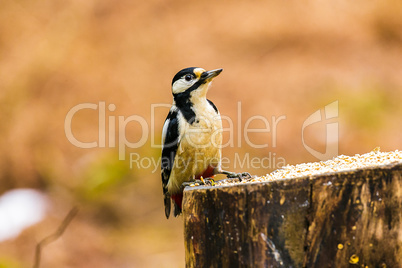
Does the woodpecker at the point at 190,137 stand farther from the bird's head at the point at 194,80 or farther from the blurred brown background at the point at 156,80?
the blurred brown background at the point at 156,80

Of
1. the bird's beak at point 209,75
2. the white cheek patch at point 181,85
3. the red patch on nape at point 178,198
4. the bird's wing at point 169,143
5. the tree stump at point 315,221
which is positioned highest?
the bird's beak at point 209,75

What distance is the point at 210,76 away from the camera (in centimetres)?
369

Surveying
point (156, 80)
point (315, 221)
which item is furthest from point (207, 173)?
point (156, 80)

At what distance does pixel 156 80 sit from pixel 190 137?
500cm

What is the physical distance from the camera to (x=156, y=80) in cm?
835

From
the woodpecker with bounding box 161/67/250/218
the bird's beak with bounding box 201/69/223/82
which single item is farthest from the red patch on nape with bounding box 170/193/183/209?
the bird's beak with bounding box 201/69/223/82

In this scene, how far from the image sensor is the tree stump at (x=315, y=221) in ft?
6.17

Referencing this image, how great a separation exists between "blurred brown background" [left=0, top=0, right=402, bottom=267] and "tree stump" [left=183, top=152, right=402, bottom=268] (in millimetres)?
4478

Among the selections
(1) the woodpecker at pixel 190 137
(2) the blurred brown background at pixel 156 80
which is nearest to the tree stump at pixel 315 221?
(1) the woodpecker at pixel 190 137

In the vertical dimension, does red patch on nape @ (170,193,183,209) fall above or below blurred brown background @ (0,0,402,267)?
below

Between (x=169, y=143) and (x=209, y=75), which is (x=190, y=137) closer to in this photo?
(x=169, y=143)

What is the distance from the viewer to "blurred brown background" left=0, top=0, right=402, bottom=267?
718 centimetres

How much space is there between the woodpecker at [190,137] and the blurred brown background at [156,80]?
295 centimetres

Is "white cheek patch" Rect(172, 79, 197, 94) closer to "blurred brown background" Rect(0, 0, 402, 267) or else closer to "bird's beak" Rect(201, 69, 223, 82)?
"bird's beak" Rect(201, 69, 223, 82)
